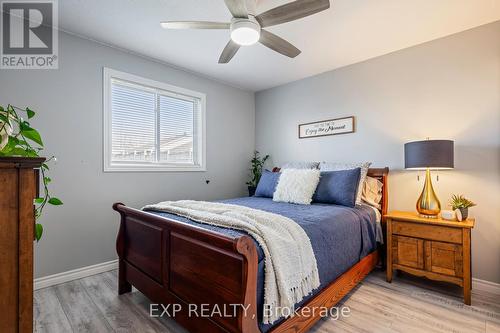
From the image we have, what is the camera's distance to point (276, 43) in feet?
6.99

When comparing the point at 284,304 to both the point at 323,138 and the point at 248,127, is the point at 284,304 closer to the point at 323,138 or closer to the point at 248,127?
the point at 323,138

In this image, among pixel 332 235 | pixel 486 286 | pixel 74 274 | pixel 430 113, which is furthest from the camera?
pixel 430 113

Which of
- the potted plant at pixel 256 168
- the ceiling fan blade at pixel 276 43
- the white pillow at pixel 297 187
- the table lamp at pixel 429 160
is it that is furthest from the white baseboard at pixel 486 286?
the potted plant at pixel 256 168

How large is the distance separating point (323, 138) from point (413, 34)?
157 cm

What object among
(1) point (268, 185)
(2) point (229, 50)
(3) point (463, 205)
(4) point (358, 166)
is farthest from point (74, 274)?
(3) point (463, 205)

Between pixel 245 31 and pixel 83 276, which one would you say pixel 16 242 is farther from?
pixel 83 276

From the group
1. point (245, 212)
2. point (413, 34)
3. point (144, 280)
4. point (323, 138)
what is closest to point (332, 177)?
point (323, 138)

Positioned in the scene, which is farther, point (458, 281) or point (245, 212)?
point (458, 281)

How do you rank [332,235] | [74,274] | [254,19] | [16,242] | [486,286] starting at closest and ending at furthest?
1. [16,242]
2. [254,19]
3. [332,235]
4. [486,286]
5. [74,274]

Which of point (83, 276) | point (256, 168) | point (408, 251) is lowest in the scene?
point (83, 276)

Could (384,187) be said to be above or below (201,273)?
above

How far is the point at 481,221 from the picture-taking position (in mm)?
2434

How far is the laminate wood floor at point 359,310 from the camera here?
182 cm

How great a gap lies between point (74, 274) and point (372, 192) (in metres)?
3.40
